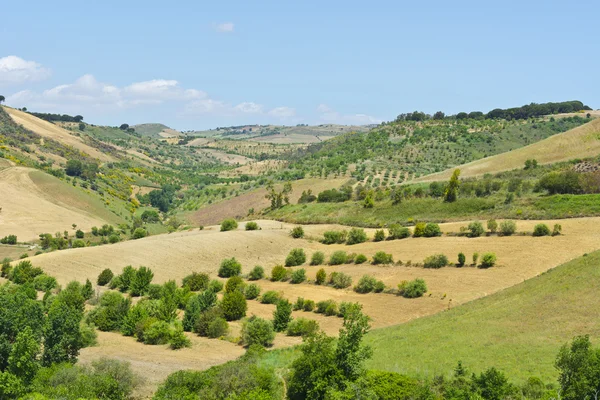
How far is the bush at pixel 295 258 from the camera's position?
182ft

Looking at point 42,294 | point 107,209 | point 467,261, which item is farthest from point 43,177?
point 467,261

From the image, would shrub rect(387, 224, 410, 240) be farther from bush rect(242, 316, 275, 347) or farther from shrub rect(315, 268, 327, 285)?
bush rect(242, 316, 275, 347)

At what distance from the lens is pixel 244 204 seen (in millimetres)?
111188

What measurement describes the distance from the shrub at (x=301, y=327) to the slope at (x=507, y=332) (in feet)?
12.7

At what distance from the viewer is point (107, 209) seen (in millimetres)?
110812

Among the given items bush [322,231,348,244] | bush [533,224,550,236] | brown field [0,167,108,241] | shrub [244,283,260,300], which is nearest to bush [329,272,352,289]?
shrub [244,283,260,300]

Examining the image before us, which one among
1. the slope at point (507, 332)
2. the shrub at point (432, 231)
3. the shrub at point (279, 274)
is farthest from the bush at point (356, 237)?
the slope at point (507, 332)

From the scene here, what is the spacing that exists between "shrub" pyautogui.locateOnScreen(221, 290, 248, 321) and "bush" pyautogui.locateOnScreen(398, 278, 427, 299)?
12676 millimetres

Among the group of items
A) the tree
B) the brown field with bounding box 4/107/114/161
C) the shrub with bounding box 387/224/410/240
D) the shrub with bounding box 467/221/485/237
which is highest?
the brown field with bounding box 4/107/114/161

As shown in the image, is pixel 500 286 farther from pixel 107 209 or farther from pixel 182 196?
pixel 182 196

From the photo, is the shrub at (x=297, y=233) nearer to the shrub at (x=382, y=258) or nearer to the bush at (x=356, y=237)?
the bush at (x=356, y=237)

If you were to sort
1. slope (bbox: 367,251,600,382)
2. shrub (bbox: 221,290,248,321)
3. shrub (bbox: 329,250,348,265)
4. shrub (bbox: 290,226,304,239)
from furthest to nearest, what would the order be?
shrub (bbox: 290,226,304,239) < shrub (bbox: 329,250,348,265) < shrub (bbox: 221,290,248,321) < slope (bbox: 367,251,600,382)

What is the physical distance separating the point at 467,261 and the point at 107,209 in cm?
8318

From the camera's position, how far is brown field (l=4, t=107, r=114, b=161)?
567ft
